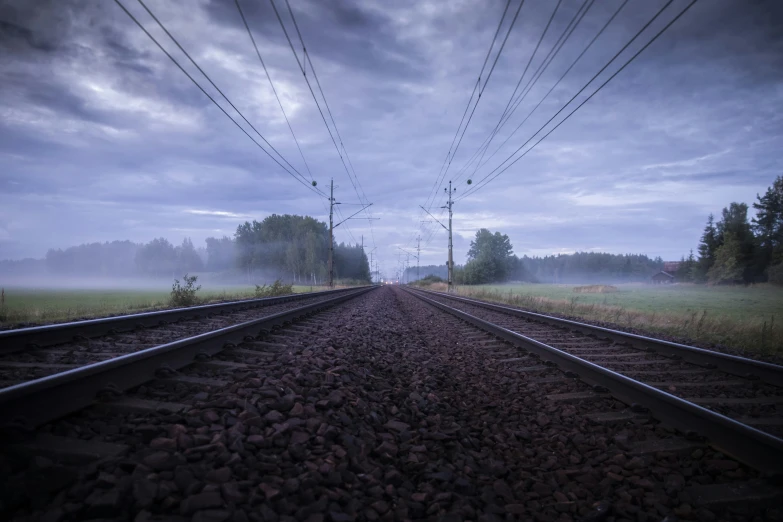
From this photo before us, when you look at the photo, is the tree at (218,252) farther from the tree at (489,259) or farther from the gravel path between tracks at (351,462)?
the gravel path between tracks at (351,462)

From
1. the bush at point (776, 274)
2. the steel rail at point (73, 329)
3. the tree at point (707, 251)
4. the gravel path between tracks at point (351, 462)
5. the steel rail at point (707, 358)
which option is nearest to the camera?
the gravel path between tracks at point (351, 462)

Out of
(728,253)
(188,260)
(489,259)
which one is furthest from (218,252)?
(728,253)

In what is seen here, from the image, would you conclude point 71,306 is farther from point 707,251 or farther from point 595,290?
point 707,251

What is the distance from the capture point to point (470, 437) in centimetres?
330

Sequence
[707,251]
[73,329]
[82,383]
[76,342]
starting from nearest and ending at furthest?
1. [82,383]
2. [76,342]
3. [73,329]
4. [707,251]

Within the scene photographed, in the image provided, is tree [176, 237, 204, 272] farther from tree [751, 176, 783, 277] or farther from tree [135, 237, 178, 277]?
tree [751, 176, 783, 277]

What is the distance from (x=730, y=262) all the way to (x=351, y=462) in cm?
6313

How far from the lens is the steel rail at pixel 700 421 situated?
2492 mm

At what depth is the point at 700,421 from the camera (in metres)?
3.02

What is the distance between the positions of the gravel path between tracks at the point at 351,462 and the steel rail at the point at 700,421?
11cm

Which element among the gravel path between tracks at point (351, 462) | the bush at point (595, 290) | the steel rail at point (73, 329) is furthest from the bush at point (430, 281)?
the gravel path between tracks at point (351, 462)

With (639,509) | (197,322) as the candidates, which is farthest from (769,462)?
(197,322)

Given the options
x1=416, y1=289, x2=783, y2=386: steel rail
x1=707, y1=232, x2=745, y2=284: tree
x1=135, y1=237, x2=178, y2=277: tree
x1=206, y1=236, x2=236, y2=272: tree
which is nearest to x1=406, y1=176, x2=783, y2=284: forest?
x1=707, y1=232, x2=745, y2=284: tree

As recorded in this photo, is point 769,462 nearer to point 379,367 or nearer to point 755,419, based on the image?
point 755,419
